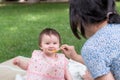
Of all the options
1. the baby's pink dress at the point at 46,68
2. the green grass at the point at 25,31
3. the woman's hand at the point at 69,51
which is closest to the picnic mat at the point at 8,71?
the baby's pink dress at the point at 46,68

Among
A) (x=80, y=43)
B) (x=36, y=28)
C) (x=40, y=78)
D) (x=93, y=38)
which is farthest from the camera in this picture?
(x=36, y=28)

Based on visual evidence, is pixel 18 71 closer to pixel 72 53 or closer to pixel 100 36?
pixel 72 53

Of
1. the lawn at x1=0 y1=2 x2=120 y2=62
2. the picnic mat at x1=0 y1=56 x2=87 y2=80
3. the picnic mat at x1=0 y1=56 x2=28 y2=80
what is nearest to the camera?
the picnic mat at x1=0 y1=56 x2=87 y2=80

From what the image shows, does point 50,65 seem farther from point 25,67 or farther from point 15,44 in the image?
point 15,44

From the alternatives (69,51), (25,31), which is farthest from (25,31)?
(69,51)

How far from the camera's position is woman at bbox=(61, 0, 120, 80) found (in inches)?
65.1

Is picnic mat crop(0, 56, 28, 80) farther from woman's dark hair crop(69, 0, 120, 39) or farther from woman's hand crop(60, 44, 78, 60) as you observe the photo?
woman's dark hair crop(69, 0, 120, 39)

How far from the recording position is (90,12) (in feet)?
5.46

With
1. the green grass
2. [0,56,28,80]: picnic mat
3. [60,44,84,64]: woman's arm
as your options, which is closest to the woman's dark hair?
[60,44,84,64]: woman's arm

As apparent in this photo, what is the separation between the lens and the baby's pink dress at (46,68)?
278 centimetres

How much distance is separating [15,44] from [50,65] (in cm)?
243

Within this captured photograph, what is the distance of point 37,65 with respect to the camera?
283cm

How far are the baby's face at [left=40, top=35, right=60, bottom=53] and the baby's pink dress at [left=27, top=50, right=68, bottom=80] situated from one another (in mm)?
93

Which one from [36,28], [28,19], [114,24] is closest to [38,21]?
[28,19]
